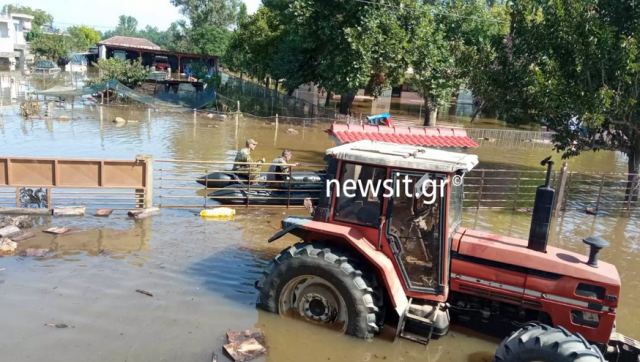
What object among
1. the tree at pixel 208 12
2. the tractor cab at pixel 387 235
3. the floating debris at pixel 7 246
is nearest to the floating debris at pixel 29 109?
the floating debris at pixel 7 246

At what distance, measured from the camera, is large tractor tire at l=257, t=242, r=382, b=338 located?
5.62 metres

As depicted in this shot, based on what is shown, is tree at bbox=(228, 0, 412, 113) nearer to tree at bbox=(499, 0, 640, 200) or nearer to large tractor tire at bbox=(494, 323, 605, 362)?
tree at bbox=(499, 0, 640, 200)

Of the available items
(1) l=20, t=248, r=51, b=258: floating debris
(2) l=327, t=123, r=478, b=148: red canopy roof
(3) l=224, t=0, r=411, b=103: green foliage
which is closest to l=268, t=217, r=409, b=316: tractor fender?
(1) l=20, t=248, r=51, b=258: floating debris

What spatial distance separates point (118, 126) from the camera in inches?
917

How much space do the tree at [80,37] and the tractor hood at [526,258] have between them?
3155 inches

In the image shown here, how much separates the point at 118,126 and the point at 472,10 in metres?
20.9

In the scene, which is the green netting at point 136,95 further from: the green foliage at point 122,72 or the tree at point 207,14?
the tree at point 207,14

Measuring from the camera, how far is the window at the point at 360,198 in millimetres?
5656

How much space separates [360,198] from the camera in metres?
5.80

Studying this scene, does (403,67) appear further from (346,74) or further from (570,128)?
(570,128)

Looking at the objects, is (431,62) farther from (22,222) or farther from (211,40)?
(211,40)

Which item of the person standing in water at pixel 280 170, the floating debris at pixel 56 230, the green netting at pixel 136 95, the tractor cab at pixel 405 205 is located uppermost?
the green netting at pixel 136 95

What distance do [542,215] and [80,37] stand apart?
3714 inches

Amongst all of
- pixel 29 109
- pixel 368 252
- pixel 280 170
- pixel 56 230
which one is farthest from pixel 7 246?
pixel 29 109
